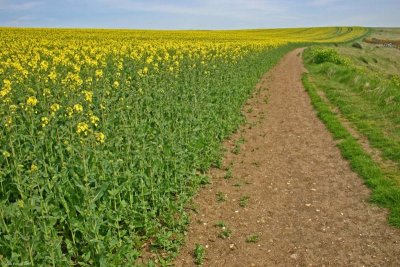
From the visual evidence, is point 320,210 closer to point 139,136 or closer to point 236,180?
point 236,180

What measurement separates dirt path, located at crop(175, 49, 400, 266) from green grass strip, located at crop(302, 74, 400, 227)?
200 millimetres

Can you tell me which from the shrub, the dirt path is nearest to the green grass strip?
the dirt path

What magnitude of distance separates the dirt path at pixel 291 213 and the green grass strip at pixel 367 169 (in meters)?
0.20

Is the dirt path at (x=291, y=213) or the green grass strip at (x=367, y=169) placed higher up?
the green grass strip at (x=367, y=169)

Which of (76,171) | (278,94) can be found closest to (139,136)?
(76,171)

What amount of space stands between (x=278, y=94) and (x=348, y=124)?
7.48 metres

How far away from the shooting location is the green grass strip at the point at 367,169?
25.4 feet

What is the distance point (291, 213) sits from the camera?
24.9 ft

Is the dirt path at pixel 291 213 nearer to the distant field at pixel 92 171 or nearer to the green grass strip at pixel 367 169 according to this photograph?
the green grass strip at pixel 367 169

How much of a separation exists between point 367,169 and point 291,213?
10.1 feet

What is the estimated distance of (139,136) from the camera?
7.06m

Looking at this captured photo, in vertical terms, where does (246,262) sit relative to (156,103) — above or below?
below

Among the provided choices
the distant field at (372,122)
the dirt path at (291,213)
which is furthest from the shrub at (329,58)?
the dirt path at (291,213)

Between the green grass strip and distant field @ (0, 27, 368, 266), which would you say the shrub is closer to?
the green grass strip
